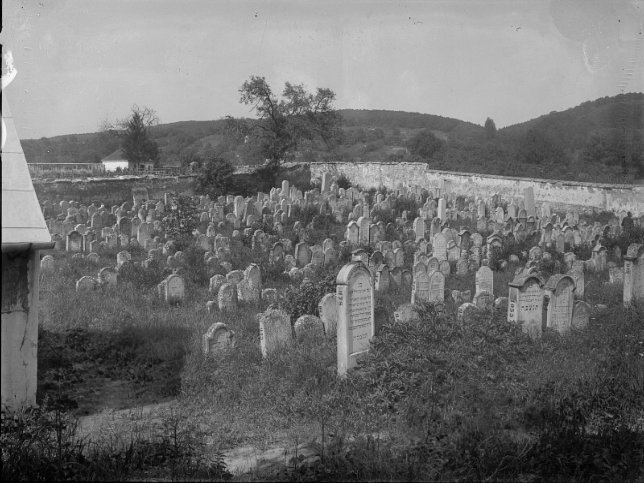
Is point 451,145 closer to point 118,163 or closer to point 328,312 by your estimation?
point 118,163

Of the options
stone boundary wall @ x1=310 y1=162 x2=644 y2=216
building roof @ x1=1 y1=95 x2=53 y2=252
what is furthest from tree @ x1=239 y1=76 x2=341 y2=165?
building roof @ x1=1 y1=95 x2=53 y2=252

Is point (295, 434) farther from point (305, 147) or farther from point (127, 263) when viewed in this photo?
point (305, 147)

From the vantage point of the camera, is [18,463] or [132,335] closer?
[18,463]

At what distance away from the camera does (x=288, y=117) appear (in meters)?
25.9

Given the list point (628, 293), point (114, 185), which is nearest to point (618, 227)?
point (628, 293)

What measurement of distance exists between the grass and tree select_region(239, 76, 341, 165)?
15.7 m

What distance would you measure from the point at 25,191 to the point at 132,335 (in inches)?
139

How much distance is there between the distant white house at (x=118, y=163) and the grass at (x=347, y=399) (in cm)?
2262

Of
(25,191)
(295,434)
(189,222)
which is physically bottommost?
(295,434)

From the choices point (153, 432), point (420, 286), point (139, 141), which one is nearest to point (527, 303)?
point (420, 286)

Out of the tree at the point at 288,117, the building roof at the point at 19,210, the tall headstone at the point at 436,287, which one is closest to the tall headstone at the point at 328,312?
the tall headstone at the point at 436,287

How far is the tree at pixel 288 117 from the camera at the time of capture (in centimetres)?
2414

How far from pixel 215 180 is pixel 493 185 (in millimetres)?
12001

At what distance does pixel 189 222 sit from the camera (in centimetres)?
1709
